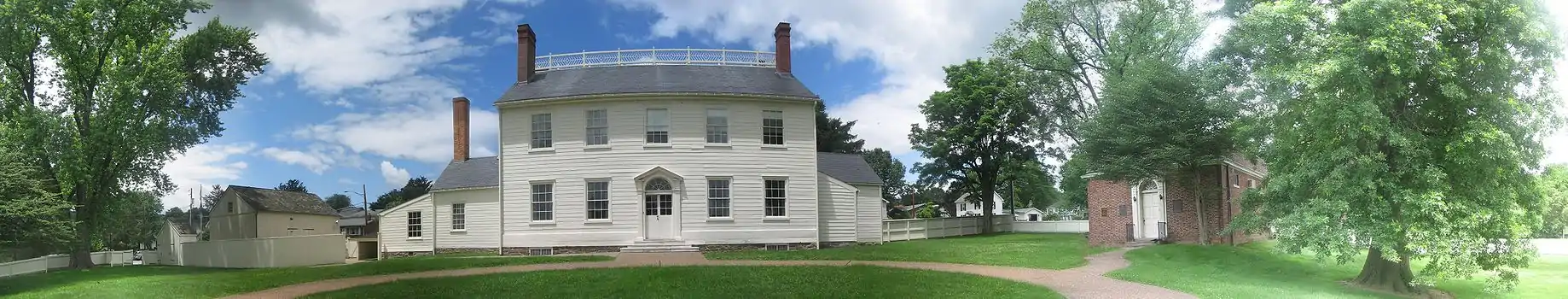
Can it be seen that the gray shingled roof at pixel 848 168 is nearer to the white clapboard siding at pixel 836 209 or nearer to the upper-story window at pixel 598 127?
the white clapboard siding at pixel 836 209

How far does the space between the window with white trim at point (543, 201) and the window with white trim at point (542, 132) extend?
2.60 ft

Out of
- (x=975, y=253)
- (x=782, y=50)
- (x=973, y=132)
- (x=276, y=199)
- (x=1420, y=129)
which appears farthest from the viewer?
(x=782, y=50)

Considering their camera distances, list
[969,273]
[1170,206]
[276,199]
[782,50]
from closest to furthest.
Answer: [276,199]
[969,273]
[782,50]
[1170,206]

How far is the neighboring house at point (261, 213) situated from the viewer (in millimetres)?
7219

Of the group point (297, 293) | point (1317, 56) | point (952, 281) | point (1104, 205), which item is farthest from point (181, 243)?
point (1104, 205)

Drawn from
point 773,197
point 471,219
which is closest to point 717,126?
point 773,197

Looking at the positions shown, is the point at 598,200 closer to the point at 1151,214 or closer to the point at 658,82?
the point at 658,82

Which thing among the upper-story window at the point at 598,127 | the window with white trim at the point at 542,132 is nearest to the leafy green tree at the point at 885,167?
the upper-story window at the point at 598,127

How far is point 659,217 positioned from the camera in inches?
648

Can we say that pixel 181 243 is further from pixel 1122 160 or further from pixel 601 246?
pixel 1122 160

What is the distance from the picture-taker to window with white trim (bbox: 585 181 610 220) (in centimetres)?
1655

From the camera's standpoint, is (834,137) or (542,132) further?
(834,137)

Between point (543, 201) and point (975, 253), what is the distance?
30.9ft

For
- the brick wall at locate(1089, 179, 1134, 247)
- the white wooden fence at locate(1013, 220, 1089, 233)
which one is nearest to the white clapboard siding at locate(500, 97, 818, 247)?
the white wooden fence at locate(1013, 220, 1089, 233)
